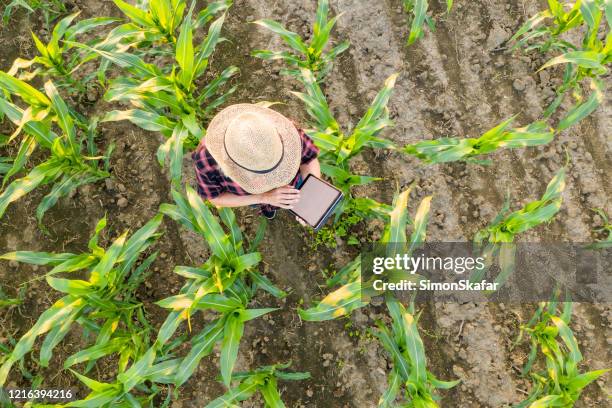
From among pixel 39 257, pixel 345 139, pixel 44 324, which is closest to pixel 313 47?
pixel 345 139

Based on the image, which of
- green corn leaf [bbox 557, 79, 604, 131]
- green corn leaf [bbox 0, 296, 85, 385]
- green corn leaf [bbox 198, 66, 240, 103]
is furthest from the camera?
green corn leaf [bbox 198, 66, 240, 103]

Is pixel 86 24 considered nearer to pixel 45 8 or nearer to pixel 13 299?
pixel 45 8

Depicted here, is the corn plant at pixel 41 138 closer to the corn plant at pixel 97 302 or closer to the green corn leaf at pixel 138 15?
the corn plant at pixel 97 302

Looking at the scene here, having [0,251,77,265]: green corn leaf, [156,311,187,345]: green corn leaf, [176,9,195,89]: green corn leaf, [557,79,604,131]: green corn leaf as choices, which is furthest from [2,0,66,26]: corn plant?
[557,79,604,131]: green corn leaf

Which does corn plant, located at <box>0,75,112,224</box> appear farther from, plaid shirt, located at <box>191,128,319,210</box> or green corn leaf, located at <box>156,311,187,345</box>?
green corn leaf, located at <box>156,311,187,345</box>

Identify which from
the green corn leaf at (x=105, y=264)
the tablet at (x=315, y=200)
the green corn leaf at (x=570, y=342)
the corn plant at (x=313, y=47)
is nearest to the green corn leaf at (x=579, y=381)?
the green corn leaf at (x=570, y=342)

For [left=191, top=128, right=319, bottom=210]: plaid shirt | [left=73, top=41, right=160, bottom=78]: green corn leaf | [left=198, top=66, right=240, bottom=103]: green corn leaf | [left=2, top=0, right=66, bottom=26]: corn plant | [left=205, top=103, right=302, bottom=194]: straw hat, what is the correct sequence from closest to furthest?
[left=205, top=103, right=302, bottom=194]: straw hat
[left=191, top=128, right=319, bottom=210]: plaid shirt
[left=73, top=41, right=160, bottom=78]: green corn leaf
[left=198, top=66, right=240, bottom=103]: green corn leaf
[left=2, top=0, right=66, bottom=26]: corn plant

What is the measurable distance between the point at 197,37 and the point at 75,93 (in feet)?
3.43

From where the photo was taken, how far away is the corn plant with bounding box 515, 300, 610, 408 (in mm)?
2262

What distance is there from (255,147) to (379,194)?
1466mm

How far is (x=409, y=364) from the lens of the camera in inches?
92.4

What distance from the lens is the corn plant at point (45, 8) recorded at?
3.13 meters

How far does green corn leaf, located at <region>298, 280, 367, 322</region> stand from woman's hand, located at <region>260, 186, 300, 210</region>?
1.75ft

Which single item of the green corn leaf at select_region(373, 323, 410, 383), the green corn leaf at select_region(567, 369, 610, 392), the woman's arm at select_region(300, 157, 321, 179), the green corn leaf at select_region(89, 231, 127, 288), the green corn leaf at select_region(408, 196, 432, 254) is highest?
the woman's arm at select_region(300, 157, 321, 179)
